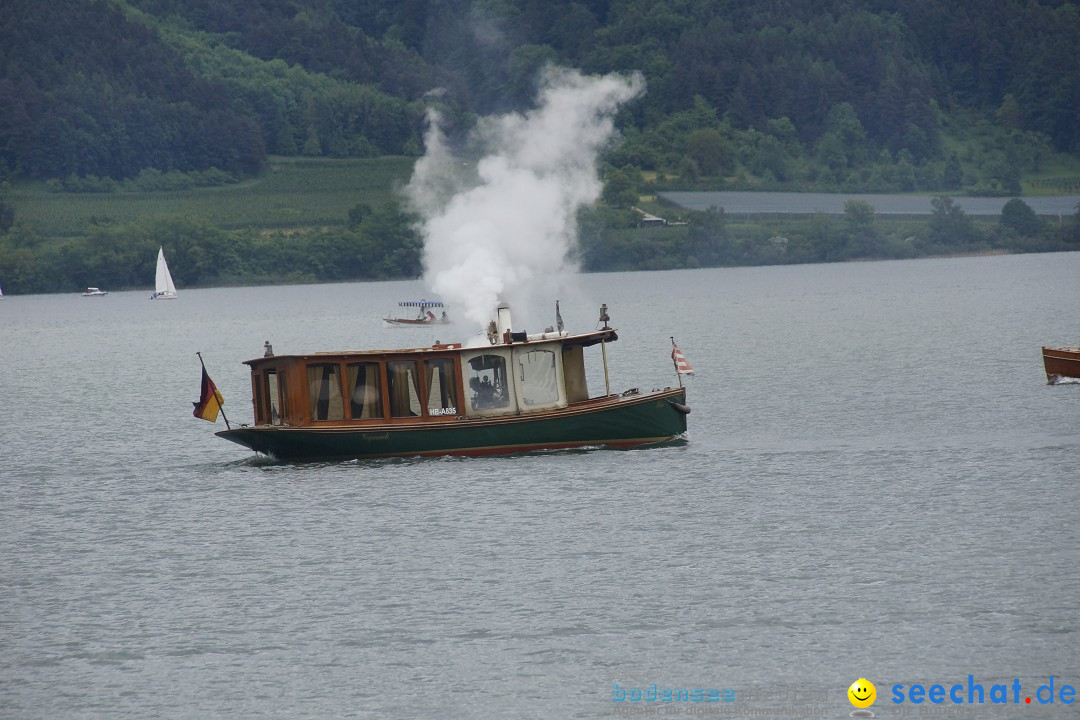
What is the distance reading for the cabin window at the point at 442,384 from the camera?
50.6m

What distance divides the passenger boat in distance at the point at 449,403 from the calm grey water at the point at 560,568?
94cm

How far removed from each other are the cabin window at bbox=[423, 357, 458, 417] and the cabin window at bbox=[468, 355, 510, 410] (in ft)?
1.90

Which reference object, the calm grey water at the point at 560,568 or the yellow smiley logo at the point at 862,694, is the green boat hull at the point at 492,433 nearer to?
the calm grey water at the point at 560,568

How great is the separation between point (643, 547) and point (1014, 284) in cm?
15937

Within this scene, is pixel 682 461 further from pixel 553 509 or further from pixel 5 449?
pixel 5 449

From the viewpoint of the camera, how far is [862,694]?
91.4ft

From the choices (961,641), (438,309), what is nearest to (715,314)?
(438,309)

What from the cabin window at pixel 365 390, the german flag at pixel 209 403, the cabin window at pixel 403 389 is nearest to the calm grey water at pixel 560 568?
the cabin window at pixel 403 389

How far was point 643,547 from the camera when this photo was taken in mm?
39719

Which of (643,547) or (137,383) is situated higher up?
(137,383)

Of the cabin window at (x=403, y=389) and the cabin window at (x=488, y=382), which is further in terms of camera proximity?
the cabin window at (x=403, y=389)

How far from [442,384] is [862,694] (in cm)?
2488

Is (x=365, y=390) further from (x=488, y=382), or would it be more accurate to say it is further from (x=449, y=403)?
(x=488, y=382)

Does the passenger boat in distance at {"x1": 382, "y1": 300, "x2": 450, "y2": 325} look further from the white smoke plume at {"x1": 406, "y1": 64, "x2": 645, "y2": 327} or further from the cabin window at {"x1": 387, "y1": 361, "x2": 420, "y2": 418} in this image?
the cabin window at {"x1": 387, "y1": 361, "x2": 420, "y2": 418}
